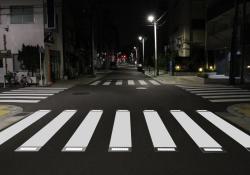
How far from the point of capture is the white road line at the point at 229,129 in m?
8.53

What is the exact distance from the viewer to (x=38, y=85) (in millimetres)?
27516

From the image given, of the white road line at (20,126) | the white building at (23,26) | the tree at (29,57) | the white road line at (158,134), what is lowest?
the white road line at (20,126)

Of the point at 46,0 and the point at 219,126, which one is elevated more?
the point at 46,0

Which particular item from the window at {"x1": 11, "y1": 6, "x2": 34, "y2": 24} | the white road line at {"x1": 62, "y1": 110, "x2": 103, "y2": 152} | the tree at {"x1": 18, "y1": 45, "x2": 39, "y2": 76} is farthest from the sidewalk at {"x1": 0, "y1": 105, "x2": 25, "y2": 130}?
the window at {"x1": 11, "y1": 6, "x2": 34, "y2": 24}

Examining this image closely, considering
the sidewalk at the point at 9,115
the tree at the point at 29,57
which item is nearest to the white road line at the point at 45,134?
the sidewalk at the point at 9,115

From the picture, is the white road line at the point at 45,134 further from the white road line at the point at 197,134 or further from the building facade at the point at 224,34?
the building facade at the point at 224,34

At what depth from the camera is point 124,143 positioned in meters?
8.33

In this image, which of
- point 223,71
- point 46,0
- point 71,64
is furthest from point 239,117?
point 71,64

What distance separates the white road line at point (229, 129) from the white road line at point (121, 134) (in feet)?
9.11

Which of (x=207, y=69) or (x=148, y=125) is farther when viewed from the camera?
(x=207, y=69)

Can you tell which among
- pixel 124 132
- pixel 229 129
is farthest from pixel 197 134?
pixel 124 132

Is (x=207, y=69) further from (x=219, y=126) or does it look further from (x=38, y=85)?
(x=219, y=126)

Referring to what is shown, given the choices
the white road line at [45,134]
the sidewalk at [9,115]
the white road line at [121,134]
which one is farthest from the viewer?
the sidewalk at [9,115]

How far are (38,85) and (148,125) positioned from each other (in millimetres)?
18627
